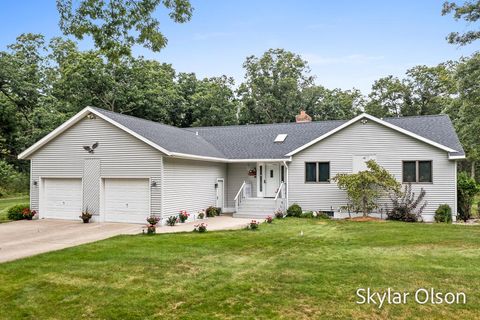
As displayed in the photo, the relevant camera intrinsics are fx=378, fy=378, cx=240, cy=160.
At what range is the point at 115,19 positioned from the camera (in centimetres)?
945

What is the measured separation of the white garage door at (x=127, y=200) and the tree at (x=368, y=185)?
853 centimetres

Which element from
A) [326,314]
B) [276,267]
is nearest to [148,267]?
[276,267]

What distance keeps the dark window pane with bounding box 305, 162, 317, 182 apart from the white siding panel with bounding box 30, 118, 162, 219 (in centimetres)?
728

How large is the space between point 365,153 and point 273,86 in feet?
74.7

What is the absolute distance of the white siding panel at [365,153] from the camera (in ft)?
53.7

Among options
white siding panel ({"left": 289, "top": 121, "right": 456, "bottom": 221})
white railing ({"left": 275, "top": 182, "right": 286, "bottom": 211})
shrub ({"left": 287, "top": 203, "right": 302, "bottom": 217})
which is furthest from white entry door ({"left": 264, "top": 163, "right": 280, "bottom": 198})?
shrub ({"left": 287, "top": 203, "right": 302, "bottom": 217})

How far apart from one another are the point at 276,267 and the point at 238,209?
1080 centimetres

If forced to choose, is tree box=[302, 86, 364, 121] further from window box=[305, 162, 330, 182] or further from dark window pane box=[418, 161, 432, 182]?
dark window pane box=[418, 161, 432, 182]

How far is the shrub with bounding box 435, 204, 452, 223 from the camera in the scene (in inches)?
627

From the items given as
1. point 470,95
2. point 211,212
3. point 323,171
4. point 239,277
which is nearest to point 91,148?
point 211,212

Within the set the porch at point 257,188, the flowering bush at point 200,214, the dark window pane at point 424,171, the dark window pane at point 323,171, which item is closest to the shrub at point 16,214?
the flowering bush at point 200,214

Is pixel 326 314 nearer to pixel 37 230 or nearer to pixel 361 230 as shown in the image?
pixel 361 230

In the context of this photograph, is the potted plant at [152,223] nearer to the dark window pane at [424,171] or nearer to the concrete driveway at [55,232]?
the concrete driveway at [55,232]

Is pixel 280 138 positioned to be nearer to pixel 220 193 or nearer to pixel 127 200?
pixel 220 193
